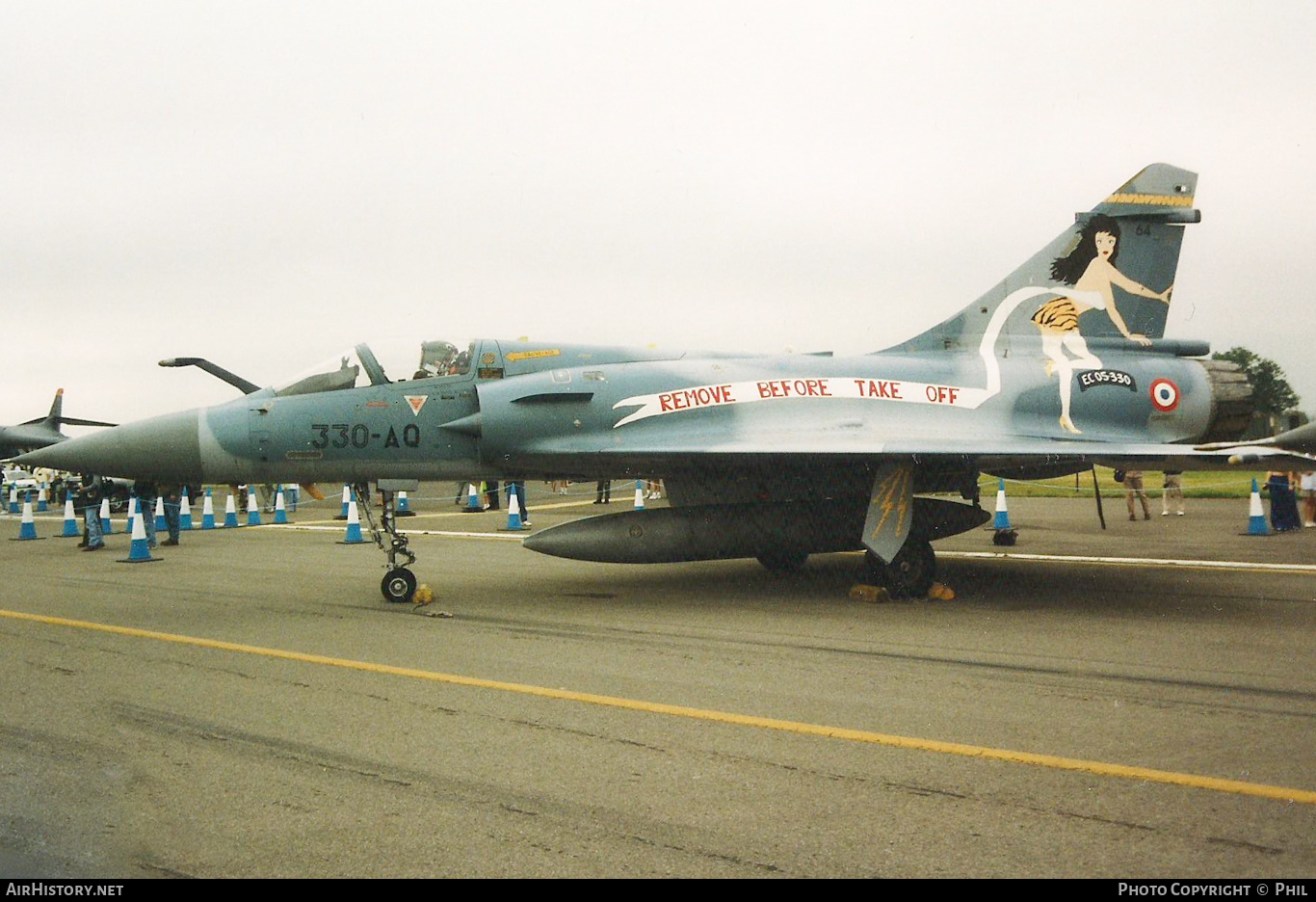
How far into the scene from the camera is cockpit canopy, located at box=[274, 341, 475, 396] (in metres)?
9.81

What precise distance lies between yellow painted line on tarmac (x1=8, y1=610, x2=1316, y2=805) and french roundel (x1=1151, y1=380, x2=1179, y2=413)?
298 inches

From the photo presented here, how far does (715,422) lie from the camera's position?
1012 centimetres

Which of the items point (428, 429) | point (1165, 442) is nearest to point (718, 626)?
point (428, 429)

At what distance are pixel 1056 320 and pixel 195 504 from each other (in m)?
30.6

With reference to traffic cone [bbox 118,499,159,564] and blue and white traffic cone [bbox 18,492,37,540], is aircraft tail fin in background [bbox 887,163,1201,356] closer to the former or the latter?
traffic cone [bbox 118,499,159,564]

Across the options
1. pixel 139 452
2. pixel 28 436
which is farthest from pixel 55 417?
pixel 139 452

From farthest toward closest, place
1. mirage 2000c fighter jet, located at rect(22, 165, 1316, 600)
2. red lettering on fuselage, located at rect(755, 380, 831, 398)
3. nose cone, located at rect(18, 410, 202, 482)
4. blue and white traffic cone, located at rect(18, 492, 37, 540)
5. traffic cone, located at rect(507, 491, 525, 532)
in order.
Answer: blue and white traffic cone, located at rect(18, 492, 37, 540)
traffic cone, located at rect(507, 491, 525, 532)
red lettering on fuselage, located at rect(755, 380, 831, 398)
mirage 2000c fighter jet, located at rect(22, 165, 1316, 600)
nose cone, located at rect(18, 410, 202, 482)

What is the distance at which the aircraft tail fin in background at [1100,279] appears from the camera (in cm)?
1156

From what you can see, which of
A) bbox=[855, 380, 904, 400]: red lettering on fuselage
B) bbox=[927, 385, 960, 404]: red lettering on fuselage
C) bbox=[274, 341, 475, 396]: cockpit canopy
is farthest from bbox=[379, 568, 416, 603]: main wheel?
bbox=[927, 385, 960, 404]: red lettering on fuselage

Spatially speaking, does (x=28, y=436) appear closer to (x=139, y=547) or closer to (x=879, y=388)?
(x=139, y=547)

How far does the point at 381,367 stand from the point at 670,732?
232 inches

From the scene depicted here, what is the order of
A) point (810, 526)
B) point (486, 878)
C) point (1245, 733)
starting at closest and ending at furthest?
point (486, 878)
point (1245, 733)
point (810, 526)

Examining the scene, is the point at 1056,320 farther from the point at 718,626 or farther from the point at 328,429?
the point at 328,429

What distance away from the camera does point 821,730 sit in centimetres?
523
